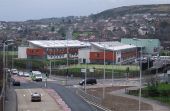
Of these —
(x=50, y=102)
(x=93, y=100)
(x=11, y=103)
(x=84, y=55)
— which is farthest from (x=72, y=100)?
(x=84, y=55)

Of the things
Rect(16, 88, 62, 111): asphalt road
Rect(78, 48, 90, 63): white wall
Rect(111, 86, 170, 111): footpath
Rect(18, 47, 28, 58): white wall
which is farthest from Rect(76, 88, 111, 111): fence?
Rect(18, 47, 28, 58): white wall

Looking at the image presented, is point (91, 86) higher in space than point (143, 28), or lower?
lower

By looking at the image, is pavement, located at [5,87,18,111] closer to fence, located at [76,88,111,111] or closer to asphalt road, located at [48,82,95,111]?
asphalt road, located at [48,82,95,111]

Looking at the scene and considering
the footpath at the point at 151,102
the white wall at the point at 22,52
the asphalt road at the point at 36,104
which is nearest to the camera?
the asphalt road at the point at 36,104

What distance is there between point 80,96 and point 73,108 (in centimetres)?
1063

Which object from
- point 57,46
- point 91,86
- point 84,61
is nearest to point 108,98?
point 91,86

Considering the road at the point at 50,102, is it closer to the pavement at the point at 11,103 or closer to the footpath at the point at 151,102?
the pavement at the point at 11,103

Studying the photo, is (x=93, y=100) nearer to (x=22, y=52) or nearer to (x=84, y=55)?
(x=84, y=55)

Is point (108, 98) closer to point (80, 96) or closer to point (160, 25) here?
point (80, 96)

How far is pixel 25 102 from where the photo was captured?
46.4 meters

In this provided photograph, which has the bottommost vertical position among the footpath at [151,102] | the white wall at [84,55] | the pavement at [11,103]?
the footpath at [151,102]

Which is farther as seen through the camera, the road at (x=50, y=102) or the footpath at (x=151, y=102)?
the footpath at (x=151, y=102)

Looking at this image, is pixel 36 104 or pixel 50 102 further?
pixel 50 102

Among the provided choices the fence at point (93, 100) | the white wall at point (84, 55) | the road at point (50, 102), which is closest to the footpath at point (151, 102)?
the fence at point (93, 100)
